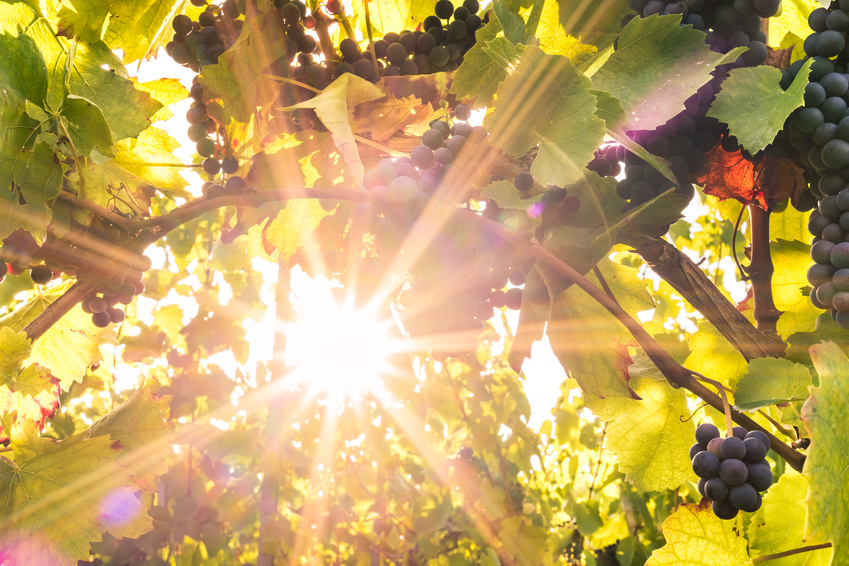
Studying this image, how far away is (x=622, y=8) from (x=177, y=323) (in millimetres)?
2911

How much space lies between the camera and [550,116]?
68 cm

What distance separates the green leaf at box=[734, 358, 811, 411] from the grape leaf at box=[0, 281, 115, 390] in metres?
1.09

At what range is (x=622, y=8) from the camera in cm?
92

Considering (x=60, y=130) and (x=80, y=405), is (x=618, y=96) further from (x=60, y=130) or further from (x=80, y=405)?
(x=80, y=405)

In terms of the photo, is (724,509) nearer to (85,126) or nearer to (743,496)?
(743,496)

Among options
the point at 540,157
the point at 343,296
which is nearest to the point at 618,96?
the point at 540,157

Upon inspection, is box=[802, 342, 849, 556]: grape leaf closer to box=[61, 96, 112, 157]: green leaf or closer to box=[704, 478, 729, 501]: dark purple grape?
box=[704, 478, 729, 501]: dark purple grape

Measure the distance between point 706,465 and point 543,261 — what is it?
0.30m

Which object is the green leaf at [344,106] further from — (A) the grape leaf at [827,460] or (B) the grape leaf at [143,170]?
(A) the grape leaf at [827,460]

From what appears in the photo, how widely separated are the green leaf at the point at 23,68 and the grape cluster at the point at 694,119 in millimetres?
802

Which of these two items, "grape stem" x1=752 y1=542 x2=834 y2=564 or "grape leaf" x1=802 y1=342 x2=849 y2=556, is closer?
"grape leaf" x1=802 y1=342 x2=849 y2=556

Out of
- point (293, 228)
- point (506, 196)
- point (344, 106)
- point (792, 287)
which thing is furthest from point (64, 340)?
point (792, 287)

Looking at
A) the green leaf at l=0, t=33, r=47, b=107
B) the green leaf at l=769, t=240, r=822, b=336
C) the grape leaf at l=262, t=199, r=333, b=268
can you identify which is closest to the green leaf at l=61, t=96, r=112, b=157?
the green leaf at l=0, t=33, r=47, b=107

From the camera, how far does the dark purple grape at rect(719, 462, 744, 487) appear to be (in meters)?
0.67
